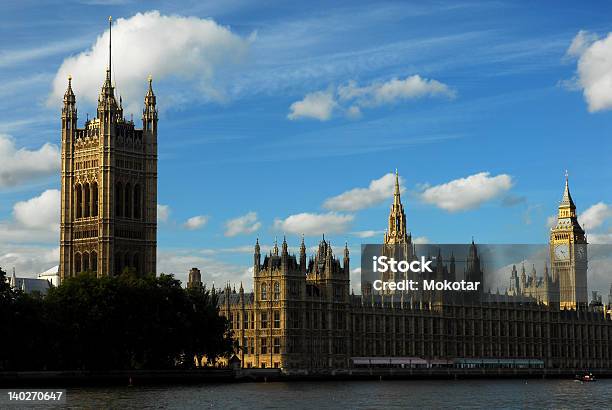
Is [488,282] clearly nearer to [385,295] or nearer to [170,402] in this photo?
[385,295]

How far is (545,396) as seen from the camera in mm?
118062

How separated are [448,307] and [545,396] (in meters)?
72.2

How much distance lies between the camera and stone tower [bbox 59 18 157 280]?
168 m

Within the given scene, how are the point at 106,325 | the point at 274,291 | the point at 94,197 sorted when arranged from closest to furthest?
the point at 106,325 → the point at 274,291 → the point at 94,197

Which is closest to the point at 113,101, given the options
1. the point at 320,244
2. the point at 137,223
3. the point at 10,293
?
the point at 137,223

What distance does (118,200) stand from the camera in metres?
172

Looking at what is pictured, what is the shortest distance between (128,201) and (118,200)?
1797mm

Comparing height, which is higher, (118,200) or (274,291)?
(118,200)

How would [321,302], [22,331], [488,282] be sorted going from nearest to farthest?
[22,331] < [321,302] < [488,282]

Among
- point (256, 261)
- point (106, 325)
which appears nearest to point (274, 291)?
point (256, 261)

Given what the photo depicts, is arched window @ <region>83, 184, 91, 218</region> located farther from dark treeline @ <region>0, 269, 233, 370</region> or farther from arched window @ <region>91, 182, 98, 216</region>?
dark treeline @ <region>0, 269, 233, 370</region>

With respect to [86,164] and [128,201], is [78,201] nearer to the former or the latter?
[86,164]

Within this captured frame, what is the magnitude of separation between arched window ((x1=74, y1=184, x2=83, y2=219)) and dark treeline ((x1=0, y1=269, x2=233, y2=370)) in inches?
1612

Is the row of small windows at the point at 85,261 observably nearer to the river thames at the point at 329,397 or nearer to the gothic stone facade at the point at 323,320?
the gothic stone facade at the point at 323,320
